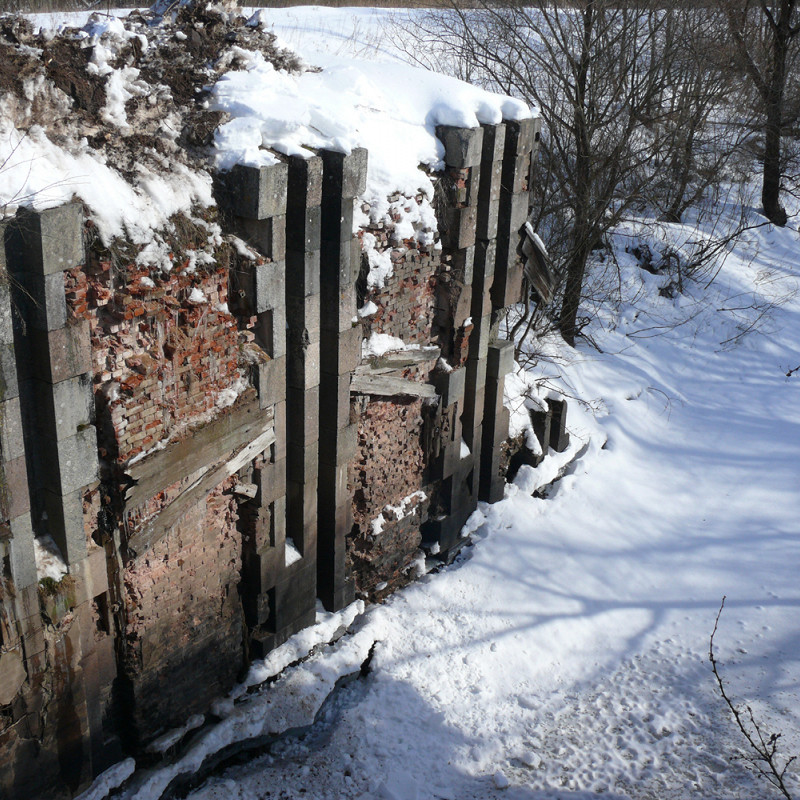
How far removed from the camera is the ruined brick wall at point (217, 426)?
5.31 metres

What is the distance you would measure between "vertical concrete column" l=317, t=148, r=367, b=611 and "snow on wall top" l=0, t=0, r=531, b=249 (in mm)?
278

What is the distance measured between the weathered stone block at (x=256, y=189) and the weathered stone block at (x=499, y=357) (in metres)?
4.08

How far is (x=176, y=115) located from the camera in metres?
6.38

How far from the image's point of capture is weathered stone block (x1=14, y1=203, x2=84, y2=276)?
4.83 meters

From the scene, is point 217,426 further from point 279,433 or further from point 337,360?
point 337,360

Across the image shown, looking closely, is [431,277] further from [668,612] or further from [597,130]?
[597,130]

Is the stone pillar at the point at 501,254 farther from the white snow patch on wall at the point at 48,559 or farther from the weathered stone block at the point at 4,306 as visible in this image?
the white snow patch on wall at the point at 48,559

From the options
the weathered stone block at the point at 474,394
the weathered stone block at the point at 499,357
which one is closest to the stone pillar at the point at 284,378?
the weathered stone block at the point at 474,394

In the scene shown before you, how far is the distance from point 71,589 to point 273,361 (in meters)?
2.28

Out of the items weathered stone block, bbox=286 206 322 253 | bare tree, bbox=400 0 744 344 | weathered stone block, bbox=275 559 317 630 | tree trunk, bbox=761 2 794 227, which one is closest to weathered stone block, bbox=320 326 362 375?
weathered stone block, bbox=286 206 322 253

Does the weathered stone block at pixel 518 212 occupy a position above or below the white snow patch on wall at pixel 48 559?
above

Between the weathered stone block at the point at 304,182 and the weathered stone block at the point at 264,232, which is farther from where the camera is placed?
the weathered stone block at the point at 304,182

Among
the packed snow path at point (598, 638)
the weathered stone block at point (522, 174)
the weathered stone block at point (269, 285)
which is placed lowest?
the packed snow path at point (598, 638)

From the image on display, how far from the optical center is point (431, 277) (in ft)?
29.2
